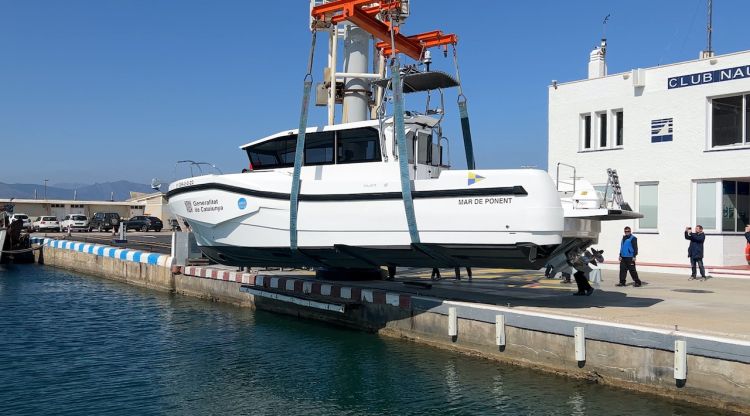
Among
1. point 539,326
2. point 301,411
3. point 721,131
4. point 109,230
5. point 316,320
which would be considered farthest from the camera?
point 109,230

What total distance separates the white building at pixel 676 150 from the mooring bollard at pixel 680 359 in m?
10.9

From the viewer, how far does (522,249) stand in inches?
371

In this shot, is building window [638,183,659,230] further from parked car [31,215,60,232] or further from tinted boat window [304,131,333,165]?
parked car [31,215,60,232]

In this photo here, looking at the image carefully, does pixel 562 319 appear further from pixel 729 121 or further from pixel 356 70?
pixel 729 121

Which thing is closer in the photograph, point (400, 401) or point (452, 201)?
point (400, 401)

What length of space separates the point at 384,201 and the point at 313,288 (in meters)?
3.72

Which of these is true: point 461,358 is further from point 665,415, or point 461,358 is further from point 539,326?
point 665,415

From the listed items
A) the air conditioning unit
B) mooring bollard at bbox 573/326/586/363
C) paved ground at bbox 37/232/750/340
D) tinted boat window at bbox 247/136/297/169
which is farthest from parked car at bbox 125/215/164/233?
mooring bollard at bbox 573/326/586/363

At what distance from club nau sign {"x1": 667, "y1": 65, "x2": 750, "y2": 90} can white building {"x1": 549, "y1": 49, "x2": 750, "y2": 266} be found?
24 mm

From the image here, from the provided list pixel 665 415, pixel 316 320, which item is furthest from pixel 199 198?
pixel 665 415

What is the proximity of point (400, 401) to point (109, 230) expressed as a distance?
41986 mm

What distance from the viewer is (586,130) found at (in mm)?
20250

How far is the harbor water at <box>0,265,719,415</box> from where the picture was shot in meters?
7.98

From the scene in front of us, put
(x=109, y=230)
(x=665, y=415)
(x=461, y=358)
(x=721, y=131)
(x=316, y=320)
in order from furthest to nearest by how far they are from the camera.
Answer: (x=109, y=230) < (x=721, y=131) < (x=316, y=320) < (x=461, y=358) < (x=665, y=415)
